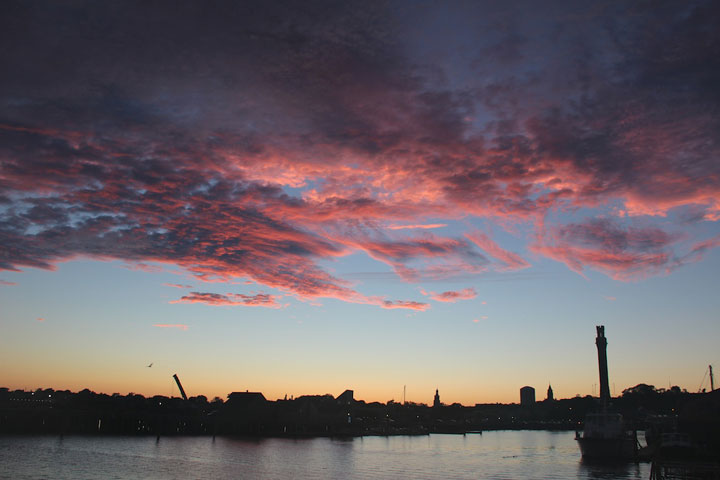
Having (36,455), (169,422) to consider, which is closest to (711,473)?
(36,455)

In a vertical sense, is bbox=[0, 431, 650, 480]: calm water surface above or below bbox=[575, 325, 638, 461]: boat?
below

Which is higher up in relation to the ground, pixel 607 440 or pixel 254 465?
pixel 607 440

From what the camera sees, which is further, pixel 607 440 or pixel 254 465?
pixel 607 440

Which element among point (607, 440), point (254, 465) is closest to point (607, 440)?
point (607, 440)

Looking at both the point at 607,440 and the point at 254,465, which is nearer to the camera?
the point at 254,465

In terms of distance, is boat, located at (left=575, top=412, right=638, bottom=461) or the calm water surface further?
boat, located at (left=575, top=412, right=638, bottom=461)

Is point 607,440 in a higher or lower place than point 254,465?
higher

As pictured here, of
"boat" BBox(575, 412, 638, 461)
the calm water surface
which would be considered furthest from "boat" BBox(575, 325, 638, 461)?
the calm water surface

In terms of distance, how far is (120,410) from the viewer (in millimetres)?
164500

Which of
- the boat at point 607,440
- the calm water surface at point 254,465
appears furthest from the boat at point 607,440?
the calm water surface at point 254,465

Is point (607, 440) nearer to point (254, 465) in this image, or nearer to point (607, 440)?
point (607, 440)

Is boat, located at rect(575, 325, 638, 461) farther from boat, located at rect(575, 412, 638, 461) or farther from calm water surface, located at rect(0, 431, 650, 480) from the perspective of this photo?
calm water surface, located at rect(0, 431, 650, 480)

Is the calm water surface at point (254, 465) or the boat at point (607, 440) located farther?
the boat at point (607, 440)

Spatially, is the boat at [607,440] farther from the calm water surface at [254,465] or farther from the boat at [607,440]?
the calm water surface at [254,465]
